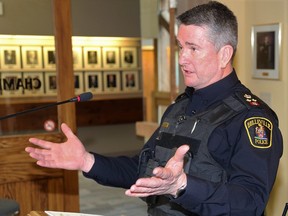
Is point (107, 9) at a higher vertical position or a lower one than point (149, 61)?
higher

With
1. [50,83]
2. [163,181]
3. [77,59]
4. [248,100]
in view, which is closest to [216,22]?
[248,100]

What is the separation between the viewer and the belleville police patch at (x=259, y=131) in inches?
53.5

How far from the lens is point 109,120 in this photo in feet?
21.0

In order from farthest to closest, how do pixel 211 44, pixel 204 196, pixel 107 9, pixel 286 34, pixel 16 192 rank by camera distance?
pixel 107 9, pixel 16 192, pixel 286 34, pixel 211 44, pixel 204 196

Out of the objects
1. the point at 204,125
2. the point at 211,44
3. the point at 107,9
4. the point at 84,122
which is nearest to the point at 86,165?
the point at 204,125

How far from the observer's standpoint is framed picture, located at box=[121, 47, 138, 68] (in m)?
6.30

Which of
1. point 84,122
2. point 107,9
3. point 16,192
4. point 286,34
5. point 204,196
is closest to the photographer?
point 204,196

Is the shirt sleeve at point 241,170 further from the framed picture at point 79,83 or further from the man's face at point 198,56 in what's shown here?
the framed picture at point 79,83

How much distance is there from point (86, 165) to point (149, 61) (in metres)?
4.84

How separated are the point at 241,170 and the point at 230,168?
0.08m

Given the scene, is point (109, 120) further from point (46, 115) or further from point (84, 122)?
point (46, 115)

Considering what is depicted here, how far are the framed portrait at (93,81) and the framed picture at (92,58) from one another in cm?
10

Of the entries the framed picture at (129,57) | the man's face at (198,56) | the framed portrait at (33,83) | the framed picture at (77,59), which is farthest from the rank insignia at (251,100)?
the framed picture at (129,57)

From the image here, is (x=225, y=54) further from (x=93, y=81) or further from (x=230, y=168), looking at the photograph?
(x=93, y=81)
